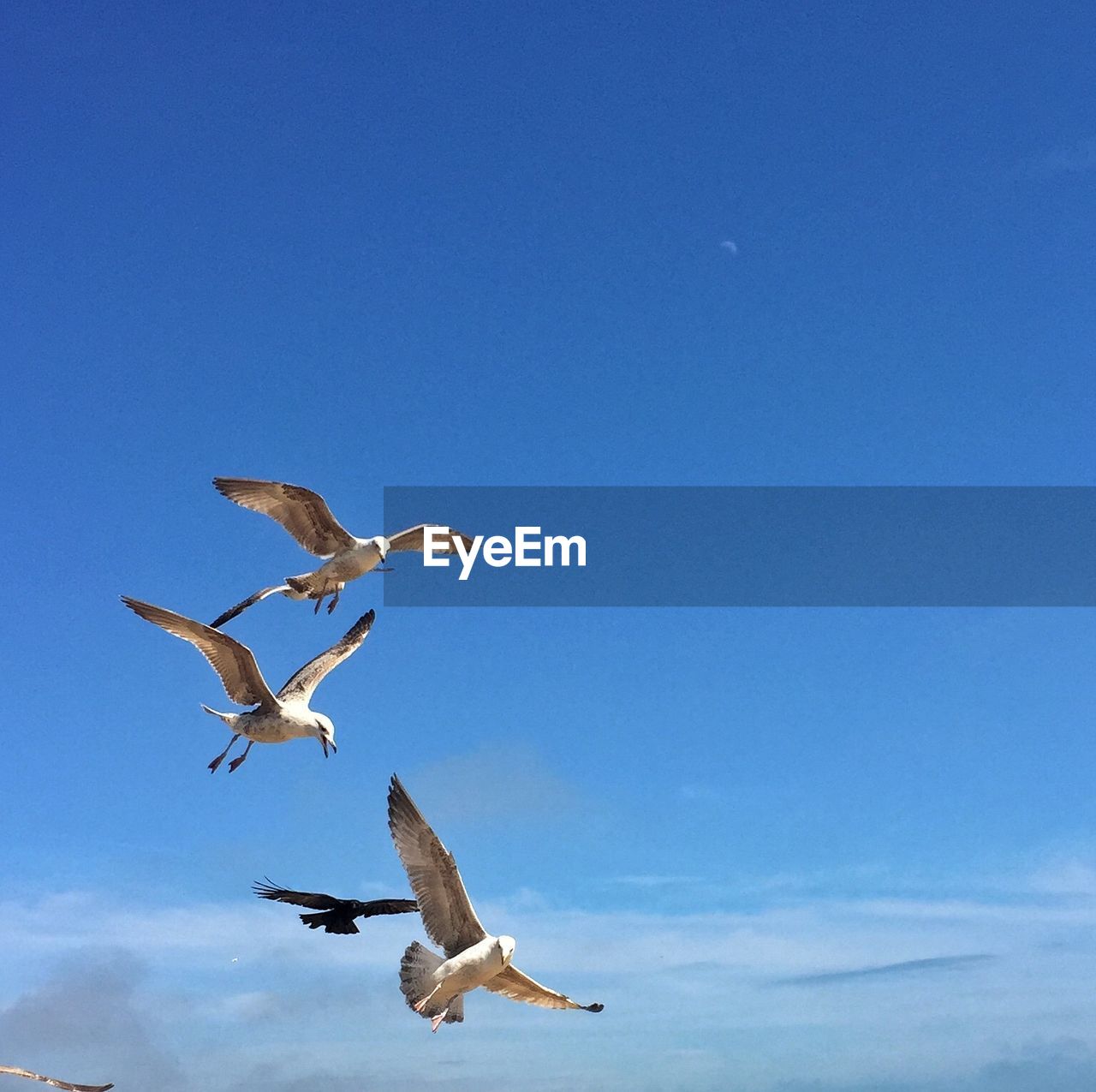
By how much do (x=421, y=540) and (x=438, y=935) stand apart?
307 inches

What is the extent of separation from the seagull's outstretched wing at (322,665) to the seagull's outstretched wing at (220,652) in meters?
1.25

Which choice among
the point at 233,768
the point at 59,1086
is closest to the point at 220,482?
the point at 233,768

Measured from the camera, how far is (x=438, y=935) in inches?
924

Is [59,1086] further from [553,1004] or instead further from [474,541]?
[474,541]

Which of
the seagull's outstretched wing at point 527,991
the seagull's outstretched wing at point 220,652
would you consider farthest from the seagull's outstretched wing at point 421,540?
the seagull's outstretched wing at point 527,991

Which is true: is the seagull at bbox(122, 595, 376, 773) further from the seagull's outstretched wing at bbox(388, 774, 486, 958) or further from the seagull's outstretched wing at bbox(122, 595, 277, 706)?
the seagull's outstretched wing at bbox(388, 774, 486, 958)

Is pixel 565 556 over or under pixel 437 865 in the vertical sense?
over

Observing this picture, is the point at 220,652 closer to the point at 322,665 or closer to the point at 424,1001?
the point at 322,665

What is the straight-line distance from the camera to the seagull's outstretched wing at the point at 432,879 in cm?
2286

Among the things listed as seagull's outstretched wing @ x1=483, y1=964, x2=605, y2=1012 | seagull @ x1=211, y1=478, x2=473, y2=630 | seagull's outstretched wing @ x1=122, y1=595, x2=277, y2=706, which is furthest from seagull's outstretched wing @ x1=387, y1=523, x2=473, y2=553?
seagull's outstretched wing @ x1=483, y1=964, x2=605, y2=1012

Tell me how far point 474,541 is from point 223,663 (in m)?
6.46

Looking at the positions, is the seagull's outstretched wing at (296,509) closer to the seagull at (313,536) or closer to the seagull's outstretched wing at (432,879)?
the seagull at (313,536)

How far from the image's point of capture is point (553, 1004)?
2456 cm

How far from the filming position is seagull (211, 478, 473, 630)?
84.4 feet
